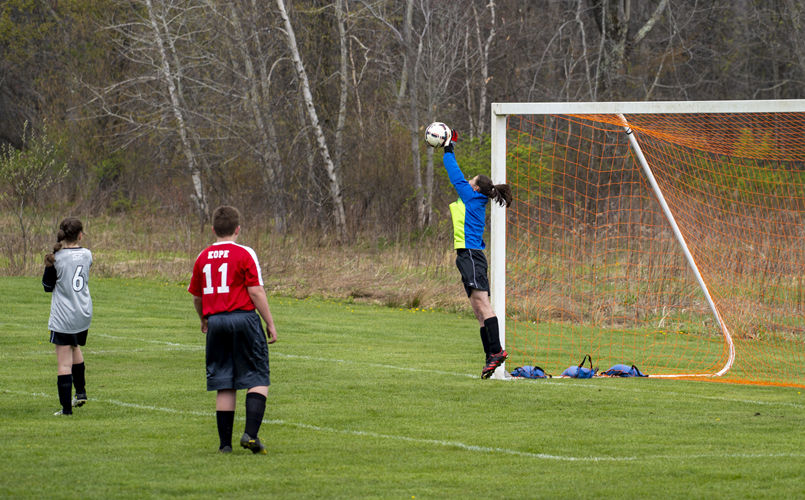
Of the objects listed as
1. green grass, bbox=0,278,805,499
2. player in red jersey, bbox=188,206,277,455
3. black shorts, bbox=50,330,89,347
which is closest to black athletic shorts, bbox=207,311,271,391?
player in red jersey, bbox=188,206,277,455

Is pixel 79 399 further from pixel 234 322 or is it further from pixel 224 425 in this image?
pixel 234 322

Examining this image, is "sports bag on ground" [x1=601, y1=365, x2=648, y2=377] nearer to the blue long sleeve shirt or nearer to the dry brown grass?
the blue long sleeve shirt

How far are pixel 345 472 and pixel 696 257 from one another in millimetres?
7396

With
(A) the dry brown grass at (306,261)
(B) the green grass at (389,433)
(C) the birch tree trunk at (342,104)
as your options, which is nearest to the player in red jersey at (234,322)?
(B) the green grass at (389,433)

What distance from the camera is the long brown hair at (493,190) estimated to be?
8789 millimetres

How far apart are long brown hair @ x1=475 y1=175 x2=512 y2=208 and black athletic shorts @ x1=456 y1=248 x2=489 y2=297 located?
21.4 inches

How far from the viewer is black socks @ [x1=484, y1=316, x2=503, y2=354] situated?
28.7 feet

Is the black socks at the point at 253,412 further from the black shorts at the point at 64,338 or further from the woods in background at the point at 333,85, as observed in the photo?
the woods in background at the point at 333,85

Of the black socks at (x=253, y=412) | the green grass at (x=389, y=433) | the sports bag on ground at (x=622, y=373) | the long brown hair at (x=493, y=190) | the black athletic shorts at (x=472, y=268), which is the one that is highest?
the long brown hair at (x=493, y=190)

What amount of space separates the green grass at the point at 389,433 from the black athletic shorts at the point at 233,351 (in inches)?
18.5

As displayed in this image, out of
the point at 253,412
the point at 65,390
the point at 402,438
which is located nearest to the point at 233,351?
the point at 253,412

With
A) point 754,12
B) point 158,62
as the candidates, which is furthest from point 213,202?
point 754,12

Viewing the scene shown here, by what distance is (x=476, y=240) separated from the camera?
29.2ft

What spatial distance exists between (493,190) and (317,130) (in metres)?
17.8
